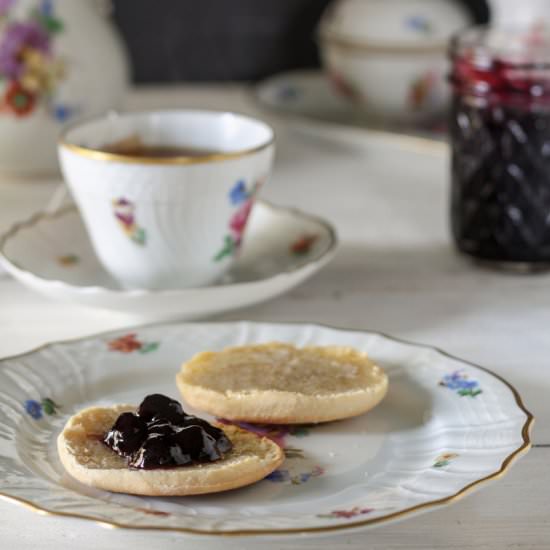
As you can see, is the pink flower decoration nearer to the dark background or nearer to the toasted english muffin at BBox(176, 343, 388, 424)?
the toasted english muffin at BBox(176, 343, 388, 424)

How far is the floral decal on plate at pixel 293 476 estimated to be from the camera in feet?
2.17

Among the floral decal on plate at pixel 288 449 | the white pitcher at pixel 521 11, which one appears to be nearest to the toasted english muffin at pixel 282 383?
the floral decal on plate at pixel 288 449

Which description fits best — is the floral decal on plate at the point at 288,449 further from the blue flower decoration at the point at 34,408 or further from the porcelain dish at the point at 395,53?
the porcelain dish at the point at 395,53

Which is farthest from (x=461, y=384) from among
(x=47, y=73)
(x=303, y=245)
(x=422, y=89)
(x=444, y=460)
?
(x=422, y=89)

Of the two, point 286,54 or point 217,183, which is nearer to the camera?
point 217,183

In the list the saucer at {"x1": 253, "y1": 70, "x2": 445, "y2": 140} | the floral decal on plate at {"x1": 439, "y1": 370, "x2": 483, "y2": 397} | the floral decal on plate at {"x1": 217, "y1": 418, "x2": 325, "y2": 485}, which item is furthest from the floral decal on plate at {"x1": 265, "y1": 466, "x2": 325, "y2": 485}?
the saucer at {"x1": 253, "y1": 70, "x2": 445, "y2": 140}

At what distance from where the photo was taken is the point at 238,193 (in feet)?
3.21

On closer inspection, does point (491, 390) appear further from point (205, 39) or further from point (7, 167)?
point (205, 39)

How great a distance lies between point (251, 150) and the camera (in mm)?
967

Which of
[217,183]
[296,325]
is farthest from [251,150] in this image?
[296,325]

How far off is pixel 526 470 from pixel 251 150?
385 millimetres

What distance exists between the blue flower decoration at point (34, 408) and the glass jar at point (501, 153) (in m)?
0.50

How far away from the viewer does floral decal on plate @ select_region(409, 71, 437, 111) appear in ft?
4.87

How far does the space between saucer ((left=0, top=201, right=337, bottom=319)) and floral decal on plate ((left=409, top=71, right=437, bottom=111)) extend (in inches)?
16.4
